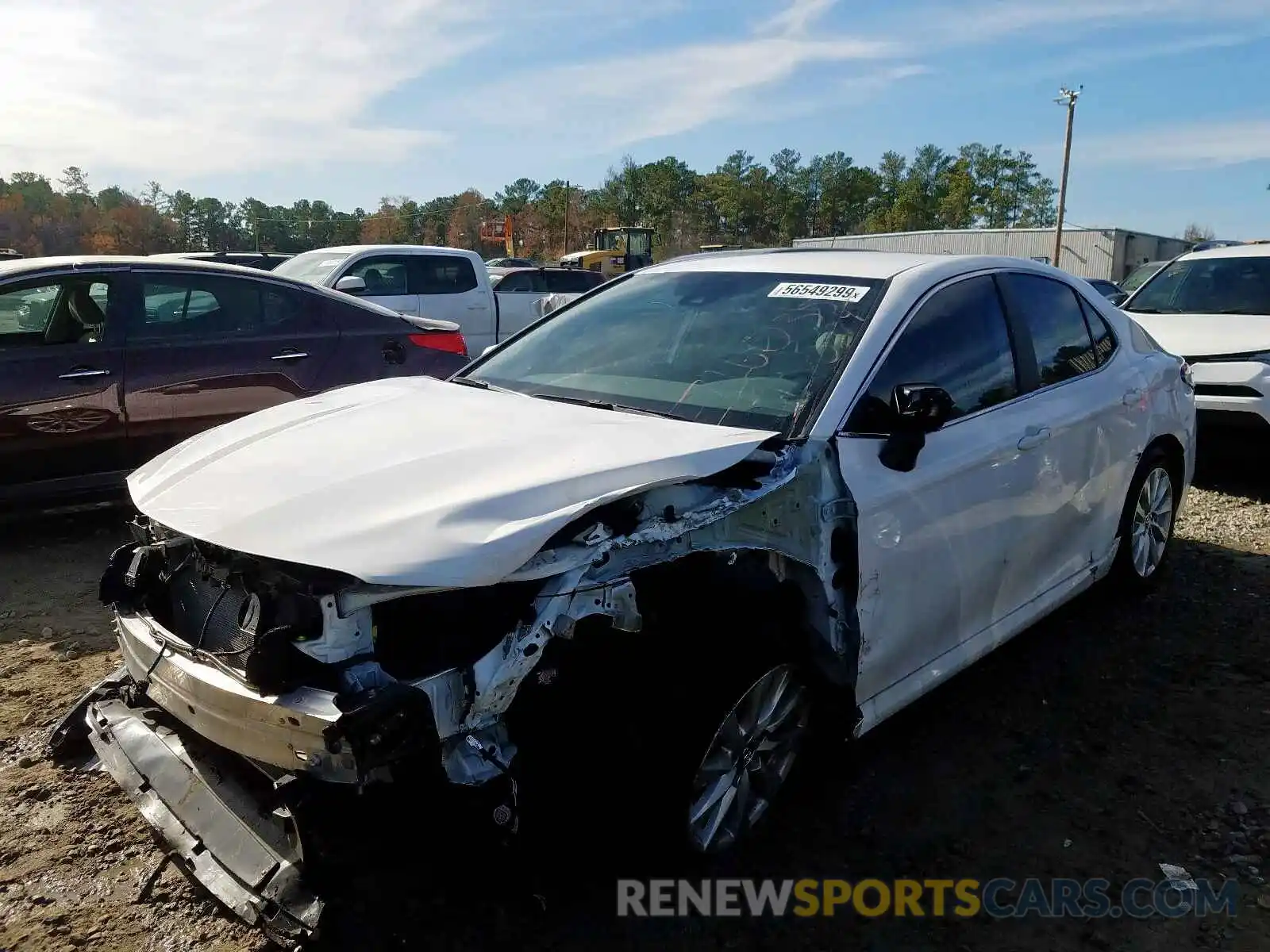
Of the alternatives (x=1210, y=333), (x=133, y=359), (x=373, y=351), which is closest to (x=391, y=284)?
(x=373, y=351)

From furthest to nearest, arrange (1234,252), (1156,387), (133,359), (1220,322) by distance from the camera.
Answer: (1234,252) → (1220,322) → (133,359) → (1156,387)

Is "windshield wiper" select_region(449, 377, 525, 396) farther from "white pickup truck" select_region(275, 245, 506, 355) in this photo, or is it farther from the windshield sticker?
"white pickup truck" select_region(275, 245, 506, 355)

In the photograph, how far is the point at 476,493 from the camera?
2332mm

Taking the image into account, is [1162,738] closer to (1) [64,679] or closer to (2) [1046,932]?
(2) [1046,932]

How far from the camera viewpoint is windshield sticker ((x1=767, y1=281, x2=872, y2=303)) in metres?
3.32

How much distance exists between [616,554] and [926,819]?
1.56 metres

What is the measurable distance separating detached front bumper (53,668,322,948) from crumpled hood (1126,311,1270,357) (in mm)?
6588

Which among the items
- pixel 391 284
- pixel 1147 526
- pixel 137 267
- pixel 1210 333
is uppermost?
pixel 137 267

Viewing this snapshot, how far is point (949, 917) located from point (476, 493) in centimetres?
179

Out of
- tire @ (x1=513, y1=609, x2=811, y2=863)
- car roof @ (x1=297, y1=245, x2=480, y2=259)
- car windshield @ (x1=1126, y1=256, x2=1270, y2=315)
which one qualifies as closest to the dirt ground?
tire @ (x1=513, y1=609, x2=811, y2=863)

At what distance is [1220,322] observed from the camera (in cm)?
749

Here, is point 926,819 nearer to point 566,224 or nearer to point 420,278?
point 420,278

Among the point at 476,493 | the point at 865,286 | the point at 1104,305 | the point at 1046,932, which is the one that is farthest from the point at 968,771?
the point at 1104,305

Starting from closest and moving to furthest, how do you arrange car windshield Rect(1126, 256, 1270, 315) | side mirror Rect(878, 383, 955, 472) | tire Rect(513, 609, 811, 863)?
tire Rect(513, 609, 811, 863) < side mirror Rect(878, 383, 955, 472) < car windshield Rect(1126, 256, 1270, 315)
